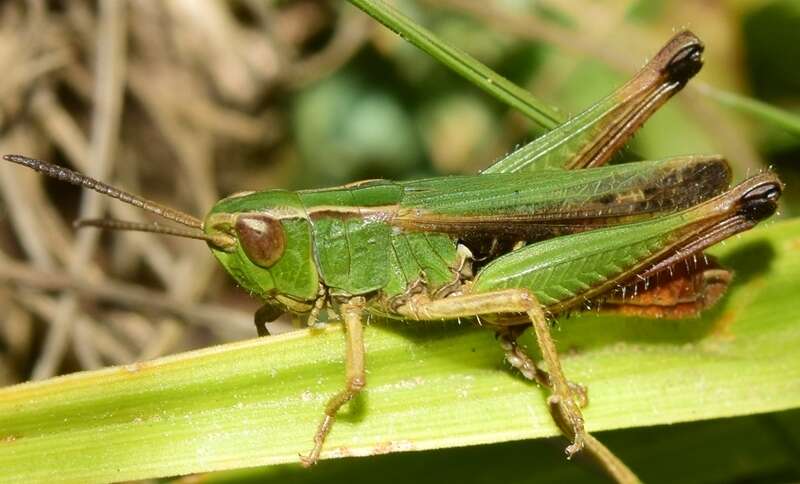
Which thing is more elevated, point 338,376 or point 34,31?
point 34,31

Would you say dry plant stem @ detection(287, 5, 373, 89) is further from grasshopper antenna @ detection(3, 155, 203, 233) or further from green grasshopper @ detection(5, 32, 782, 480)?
grasshopper antenna @ detection(3, 155, 203, 233)

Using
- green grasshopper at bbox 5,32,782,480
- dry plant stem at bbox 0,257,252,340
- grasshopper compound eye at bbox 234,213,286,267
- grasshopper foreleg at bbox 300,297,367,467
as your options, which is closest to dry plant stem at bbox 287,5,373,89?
dry plant stem at bbox 0,257,252,340

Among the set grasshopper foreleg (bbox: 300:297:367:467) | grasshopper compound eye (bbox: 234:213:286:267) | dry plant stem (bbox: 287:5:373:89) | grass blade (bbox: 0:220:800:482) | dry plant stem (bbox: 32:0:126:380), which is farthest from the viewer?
dry plant stem (bbox: 287:5:373:89)

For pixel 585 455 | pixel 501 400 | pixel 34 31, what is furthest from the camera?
pixel 34 31

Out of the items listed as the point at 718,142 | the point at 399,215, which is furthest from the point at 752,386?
the point at 718,142

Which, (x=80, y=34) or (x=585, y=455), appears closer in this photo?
(x=585, y=455)

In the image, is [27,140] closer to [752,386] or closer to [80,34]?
[80,34]

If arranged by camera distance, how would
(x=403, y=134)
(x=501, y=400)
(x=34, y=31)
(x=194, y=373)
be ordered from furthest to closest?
(x=403, y=134), (x=34, y=31), (x=501, y=400), (x=194, y=373)

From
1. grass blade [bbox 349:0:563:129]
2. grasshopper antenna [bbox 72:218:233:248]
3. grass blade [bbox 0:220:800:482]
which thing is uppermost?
grass blade [bbox 349:0:563:129]
